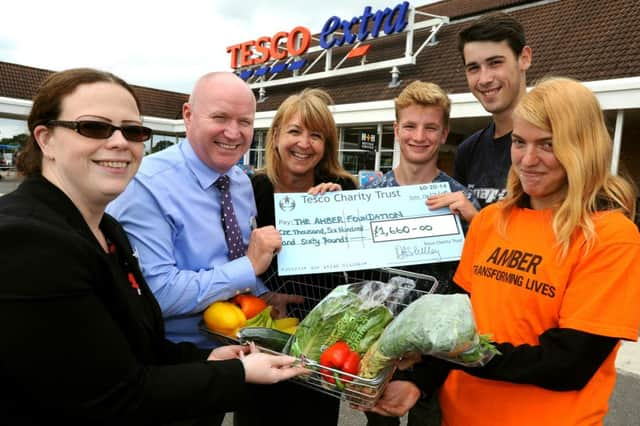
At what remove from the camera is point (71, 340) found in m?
1.29

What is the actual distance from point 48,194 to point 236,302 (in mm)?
955

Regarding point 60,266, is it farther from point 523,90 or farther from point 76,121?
point 523,90

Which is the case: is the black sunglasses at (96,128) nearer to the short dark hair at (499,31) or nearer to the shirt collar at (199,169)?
the shirt collar at (199,169)

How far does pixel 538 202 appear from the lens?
6.47ft

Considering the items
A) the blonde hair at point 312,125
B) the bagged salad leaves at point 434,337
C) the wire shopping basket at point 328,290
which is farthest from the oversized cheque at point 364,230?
the bagged salad leaves at point 434,337

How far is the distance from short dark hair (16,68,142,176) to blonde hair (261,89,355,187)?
4.97 feet

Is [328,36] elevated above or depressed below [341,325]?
above

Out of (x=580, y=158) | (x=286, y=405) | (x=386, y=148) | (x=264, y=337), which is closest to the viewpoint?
(x=580, y=158)

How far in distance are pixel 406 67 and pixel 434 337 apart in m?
18.9

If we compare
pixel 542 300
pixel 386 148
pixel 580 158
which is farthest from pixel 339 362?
pixel 386 148

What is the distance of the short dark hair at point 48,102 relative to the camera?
63.3 inches

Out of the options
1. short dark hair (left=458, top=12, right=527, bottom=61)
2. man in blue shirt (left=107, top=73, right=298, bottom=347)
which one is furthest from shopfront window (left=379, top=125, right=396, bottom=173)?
man in blue shirt (left=107, top=73, right=298, bottom=347)
